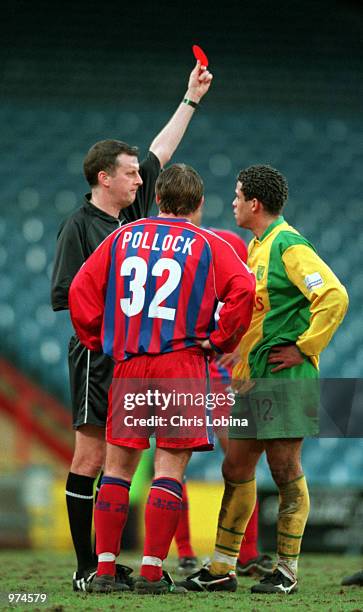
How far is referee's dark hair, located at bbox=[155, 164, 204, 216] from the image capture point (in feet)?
10.9

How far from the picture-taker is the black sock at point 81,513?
11.3ft

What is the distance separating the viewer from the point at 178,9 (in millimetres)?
8641

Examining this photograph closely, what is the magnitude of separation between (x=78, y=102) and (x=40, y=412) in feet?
9.12

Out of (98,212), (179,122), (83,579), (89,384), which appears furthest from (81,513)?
(179,122)

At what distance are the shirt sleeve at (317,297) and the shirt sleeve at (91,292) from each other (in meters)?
0.65

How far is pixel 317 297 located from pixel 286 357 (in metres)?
0.27

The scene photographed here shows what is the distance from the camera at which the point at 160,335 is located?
318cm

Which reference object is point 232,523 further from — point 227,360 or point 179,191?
point 179,191

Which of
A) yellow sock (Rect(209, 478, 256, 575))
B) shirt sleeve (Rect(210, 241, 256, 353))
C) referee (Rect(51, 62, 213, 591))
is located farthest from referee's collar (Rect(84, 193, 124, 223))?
yellow sock (Rect(209, 478, 256, 575))

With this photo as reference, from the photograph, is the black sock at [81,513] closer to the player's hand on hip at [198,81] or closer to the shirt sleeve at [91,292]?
the shirt sleeve at [91,292]

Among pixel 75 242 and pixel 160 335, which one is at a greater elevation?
pixel 75 242

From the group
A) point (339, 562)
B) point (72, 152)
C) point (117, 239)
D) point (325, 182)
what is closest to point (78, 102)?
point (72, 152)

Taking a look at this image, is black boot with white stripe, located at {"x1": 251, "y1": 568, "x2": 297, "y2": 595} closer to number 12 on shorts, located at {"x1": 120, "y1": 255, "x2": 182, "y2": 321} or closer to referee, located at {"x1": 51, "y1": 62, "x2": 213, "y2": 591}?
referee, located at {"x1": 51, "y1": 62, "x2": 213, "y2": 591}

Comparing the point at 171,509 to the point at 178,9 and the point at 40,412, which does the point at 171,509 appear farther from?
the point at 178,9
